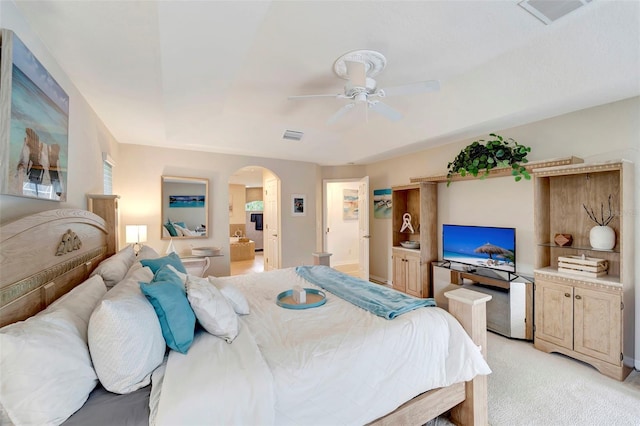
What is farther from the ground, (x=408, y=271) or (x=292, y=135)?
(x=292, y=135)

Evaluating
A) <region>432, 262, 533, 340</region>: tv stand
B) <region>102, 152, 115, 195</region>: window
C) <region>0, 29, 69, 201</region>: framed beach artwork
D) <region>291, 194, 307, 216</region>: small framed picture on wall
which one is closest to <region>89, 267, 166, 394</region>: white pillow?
<region>0, 29, 69, 201</region>: framed beach artwork

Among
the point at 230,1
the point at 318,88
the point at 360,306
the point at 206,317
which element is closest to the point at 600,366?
the point at 360,306

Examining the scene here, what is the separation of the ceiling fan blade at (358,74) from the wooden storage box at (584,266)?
2.65m

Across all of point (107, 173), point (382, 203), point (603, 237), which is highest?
point (107, 173)

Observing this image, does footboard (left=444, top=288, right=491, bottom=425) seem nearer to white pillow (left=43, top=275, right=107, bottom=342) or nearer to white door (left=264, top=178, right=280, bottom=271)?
white pillow (left=43, top=275, right=107, bottom=342)

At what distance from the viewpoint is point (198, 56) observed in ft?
6.56

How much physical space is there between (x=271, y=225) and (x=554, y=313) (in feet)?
15.2

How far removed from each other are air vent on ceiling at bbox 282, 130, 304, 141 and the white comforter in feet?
10.2

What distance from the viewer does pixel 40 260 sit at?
55.6 inches

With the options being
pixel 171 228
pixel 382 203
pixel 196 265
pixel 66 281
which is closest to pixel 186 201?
pixel 171 228

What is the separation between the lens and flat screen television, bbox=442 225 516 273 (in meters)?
3.46

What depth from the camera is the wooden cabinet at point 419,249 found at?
4297 mm

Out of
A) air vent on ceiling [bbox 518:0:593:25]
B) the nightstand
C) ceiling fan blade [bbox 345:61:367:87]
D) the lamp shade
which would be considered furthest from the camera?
the nightstand

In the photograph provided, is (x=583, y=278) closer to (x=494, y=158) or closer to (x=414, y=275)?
(x=494, y=158)
